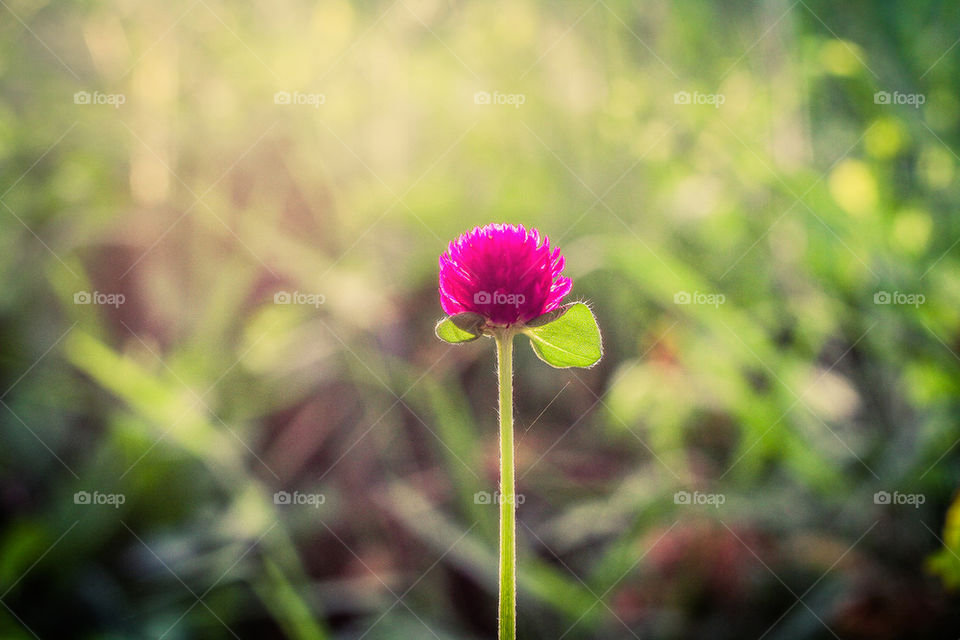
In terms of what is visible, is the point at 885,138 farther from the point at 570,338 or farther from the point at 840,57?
the point at 570,338

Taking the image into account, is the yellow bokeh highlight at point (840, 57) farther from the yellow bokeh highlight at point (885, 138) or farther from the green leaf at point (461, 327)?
the green leaf at point (461, 327)

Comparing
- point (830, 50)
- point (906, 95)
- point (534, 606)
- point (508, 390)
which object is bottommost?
point (534, 606)

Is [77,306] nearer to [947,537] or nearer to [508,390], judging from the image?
[508,390]

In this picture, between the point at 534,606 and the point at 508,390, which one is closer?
the point at 508,390

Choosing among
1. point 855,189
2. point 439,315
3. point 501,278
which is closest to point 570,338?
point 501,278

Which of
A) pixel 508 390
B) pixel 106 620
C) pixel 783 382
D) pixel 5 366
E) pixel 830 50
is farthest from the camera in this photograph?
pixel 830 50

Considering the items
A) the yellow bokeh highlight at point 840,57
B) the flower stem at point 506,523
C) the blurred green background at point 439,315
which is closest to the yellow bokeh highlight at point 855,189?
the blurred green background at point 439,315

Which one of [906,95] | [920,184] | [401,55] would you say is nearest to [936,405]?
[920,184]

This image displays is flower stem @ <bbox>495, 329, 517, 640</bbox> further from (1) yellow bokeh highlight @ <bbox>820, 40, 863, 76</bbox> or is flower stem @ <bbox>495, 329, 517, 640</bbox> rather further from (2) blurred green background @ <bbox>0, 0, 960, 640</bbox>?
(1) yellow bokeh highlight @ <bbox>820, 40, 863, 76</bbox>
